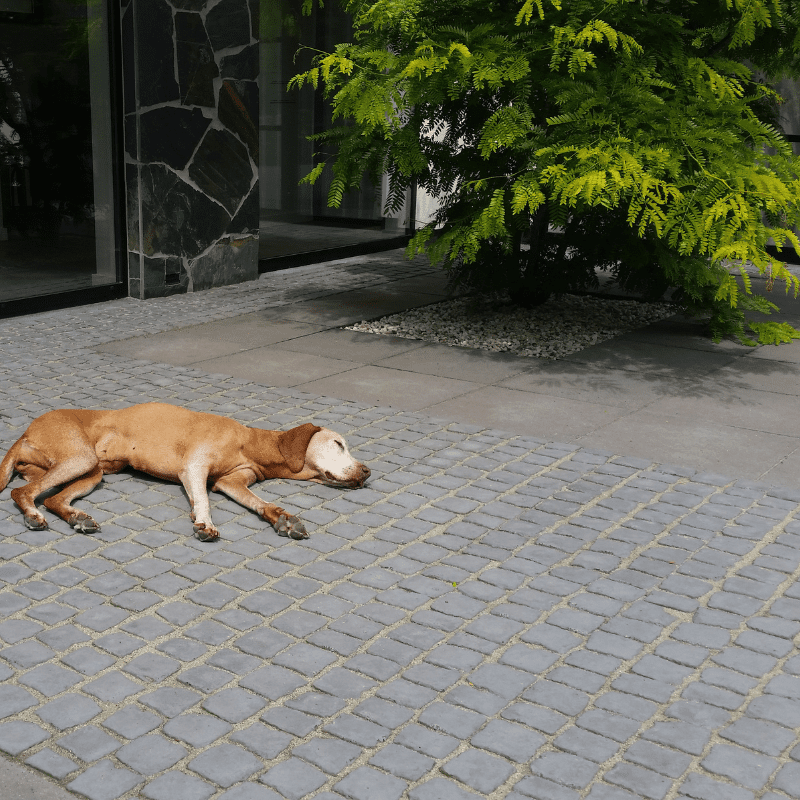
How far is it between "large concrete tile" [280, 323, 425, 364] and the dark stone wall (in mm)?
2634

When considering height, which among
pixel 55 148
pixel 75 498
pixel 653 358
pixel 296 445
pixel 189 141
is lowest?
pixel 75 498

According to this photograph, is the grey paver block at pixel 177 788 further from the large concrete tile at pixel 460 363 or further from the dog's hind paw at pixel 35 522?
the large concrete tile at pixel 460 363

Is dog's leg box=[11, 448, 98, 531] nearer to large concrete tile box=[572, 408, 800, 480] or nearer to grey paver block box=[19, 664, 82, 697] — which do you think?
grey paver block box=[19, 664, 82, 697]

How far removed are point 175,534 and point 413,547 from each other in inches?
47.9

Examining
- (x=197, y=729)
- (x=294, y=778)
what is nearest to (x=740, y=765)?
(x=294, y=778)

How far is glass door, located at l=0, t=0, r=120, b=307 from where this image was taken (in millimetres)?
9805

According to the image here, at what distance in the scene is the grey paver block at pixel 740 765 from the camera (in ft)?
10.8

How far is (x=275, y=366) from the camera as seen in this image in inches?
331

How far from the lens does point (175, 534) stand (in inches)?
201

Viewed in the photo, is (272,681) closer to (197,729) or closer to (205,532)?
(197,729)

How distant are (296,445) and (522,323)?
16.5 ft

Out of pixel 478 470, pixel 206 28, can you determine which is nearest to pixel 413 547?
pixel 478 470

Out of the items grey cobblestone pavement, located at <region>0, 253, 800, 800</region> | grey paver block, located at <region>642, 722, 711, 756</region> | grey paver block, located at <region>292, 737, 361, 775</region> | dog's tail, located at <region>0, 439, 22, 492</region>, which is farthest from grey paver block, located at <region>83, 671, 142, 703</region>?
dog's tail, located at <region>0, 439, 22, 492</region>

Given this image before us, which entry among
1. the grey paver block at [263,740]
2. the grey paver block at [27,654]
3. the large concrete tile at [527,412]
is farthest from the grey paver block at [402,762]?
the large concrete tile at [527,412]
